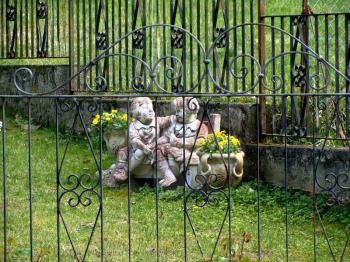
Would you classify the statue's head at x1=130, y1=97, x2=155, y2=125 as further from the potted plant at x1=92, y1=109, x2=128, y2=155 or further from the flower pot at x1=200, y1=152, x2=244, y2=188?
the flower pot at x1=200, y1=152, x2=244, y2=188

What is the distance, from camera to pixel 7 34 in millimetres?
12375

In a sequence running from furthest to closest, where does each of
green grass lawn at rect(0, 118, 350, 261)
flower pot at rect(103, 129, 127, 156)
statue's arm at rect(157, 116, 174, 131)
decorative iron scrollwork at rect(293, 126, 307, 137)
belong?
flower pot at rect(103, 129, 127, 156) → statue's arm at rect(157, 116, 174, 131) → decorative iron scrollwork at rect(293, 126, 307, 137) → green grass lawn at rect(0, 118, 350, 261)

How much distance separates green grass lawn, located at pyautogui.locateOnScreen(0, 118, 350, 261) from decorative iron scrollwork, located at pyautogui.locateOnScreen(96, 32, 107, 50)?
1844 mm

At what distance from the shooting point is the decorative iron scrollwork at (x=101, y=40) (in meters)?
11.3

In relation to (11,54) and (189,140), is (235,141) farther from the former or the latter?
(11,54)

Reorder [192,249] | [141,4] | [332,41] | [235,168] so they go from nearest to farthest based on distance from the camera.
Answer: [192,249] < [235,168] < [141,4] < [332,41]

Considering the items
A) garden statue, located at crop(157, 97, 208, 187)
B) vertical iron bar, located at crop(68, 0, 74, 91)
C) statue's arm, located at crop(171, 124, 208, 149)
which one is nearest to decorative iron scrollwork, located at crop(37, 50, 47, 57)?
vertical iron bar, located at crop(68, 0, 74, 91)

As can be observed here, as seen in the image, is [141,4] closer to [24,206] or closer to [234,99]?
[234,99]

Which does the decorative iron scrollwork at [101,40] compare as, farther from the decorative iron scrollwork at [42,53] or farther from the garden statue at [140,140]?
the garden statue at [140,140]

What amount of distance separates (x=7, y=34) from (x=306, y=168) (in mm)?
5231

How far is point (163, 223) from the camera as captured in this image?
810 cm

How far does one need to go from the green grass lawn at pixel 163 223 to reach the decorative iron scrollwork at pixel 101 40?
1844 millimetres

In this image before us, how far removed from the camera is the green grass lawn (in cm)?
723

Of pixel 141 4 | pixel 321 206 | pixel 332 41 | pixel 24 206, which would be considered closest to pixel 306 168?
pixel 321 206
